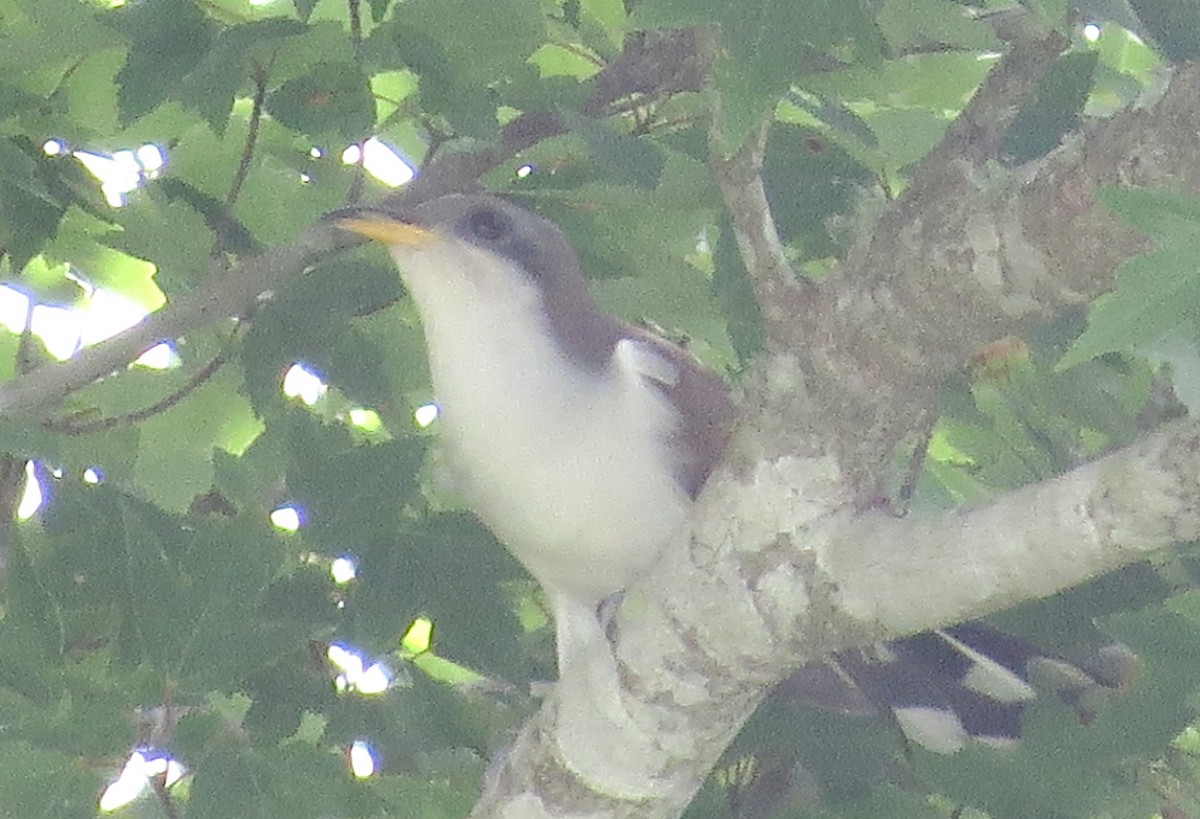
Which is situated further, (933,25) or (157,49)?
(933,25)

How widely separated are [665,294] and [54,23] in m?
0.97

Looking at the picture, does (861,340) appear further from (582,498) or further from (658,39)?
(658,39)

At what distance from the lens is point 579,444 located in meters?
2.66

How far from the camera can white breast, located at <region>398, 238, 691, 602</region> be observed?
2660 millimetres

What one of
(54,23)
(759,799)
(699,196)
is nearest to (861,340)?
(699,196)

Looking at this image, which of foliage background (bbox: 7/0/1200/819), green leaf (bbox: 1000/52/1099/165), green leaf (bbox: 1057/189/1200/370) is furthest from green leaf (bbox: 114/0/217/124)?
green leaf (bbox: 1057/189/1200/370)

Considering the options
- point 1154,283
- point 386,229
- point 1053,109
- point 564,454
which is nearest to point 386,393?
point 386,229

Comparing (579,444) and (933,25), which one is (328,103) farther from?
(933,25)

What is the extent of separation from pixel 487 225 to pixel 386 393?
33 centimetres

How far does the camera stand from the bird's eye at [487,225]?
2.97m

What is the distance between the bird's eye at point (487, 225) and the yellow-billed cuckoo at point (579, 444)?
5cm

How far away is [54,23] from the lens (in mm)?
2525

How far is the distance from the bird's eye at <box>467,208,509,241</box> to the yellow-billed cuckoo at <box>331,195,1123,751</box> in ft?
0.16

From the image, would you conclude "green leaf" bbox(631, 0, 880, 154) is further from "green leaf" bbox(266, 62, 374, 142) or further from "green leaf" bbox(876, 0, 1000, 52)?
"green leaf" bbox(266, 62, 374, 142)
